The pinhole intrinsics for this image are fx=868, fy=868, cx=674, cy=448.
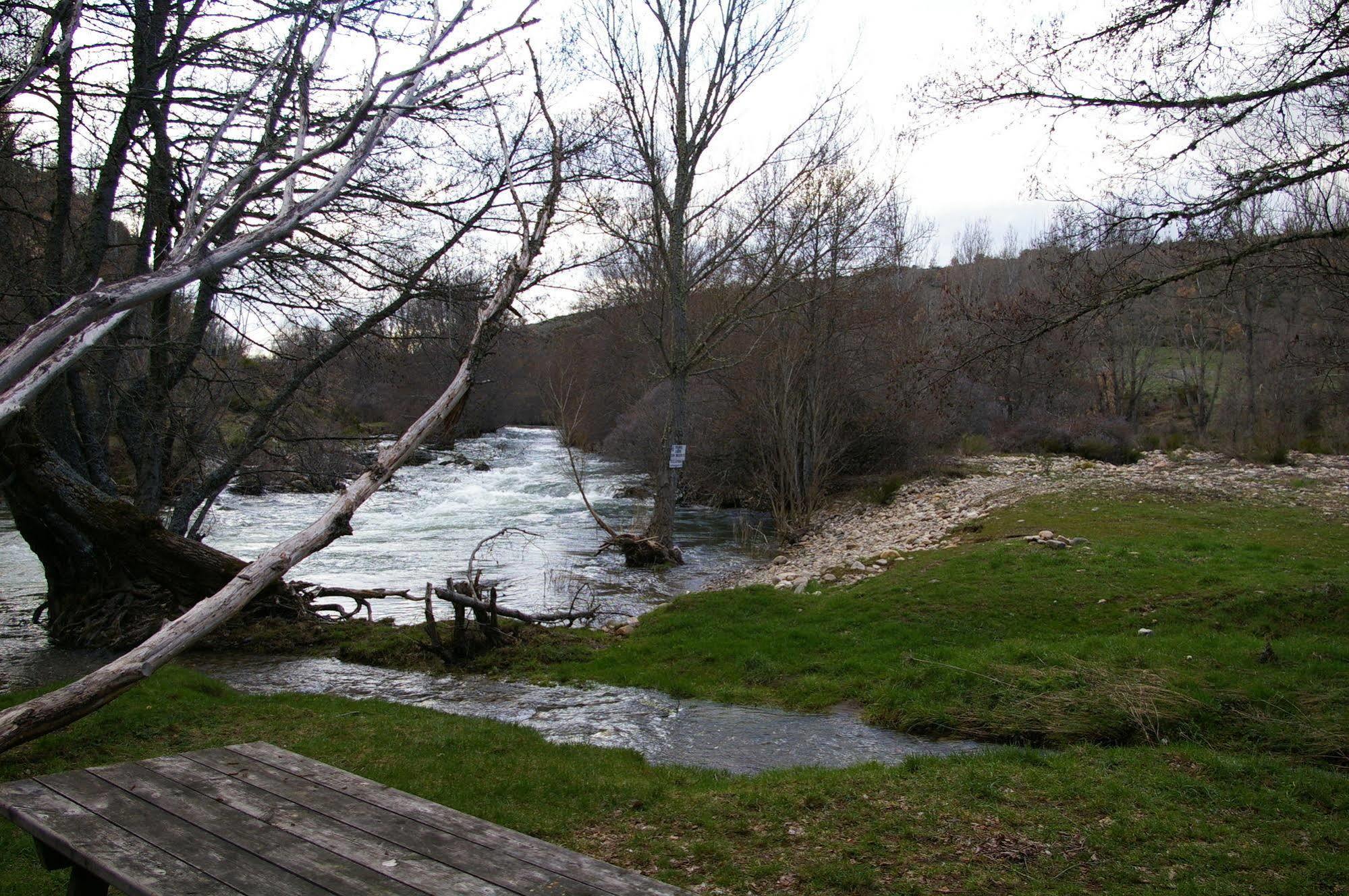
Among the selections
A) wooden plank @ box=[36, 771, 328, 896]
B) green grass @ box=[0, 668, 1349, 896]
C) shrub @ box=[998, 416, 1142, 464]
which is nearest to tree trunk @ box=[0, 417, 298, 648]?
green grass @ box=[0, 668, 1349, 896]

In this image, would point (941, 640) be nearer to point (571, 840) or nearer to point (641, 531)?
point (571, 840)

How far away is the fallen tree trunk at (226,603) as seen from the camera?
4965mm

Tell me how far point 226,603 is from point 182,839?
2.92 m

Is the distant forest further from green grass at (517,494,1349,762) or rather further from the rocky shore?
green grass at (517,494,1349,762)

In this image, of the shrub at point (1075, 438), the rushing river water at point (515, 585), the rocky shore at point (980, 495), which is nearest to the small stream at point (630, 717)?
the rushing river water at point (515, 585)

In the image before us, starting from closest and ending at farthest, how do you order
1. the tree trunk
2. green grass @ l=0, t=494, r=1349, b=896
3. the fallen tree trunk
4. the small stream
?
green grass @ l=0, t=494, r=1349, b=896 < the fallen tree trunk < the small stream < the tree trunk

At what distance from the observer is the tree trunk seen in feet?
29.5

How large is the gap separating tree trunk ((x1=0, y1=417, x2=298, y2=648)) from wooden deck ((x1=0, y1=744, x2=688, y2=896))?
6.83m

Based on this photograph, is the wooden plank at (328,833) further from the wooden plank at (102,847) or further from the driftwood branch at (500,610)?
the driftwood branch at (500,610)

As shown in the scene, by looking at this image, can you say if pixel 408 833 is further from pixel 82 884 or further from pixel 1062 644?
pixel 1062 644

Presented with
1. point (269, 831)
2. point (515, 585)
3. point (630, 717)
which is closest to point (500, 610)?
point (630, 717)

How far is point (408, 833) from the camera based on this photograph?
115 inches

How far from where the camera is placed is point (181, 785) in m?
3.35

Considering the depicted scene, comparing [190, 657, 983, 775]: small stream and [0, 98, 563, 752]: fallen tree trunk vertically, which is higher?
[0, 98, 563, 752]: fallen tree trunk
